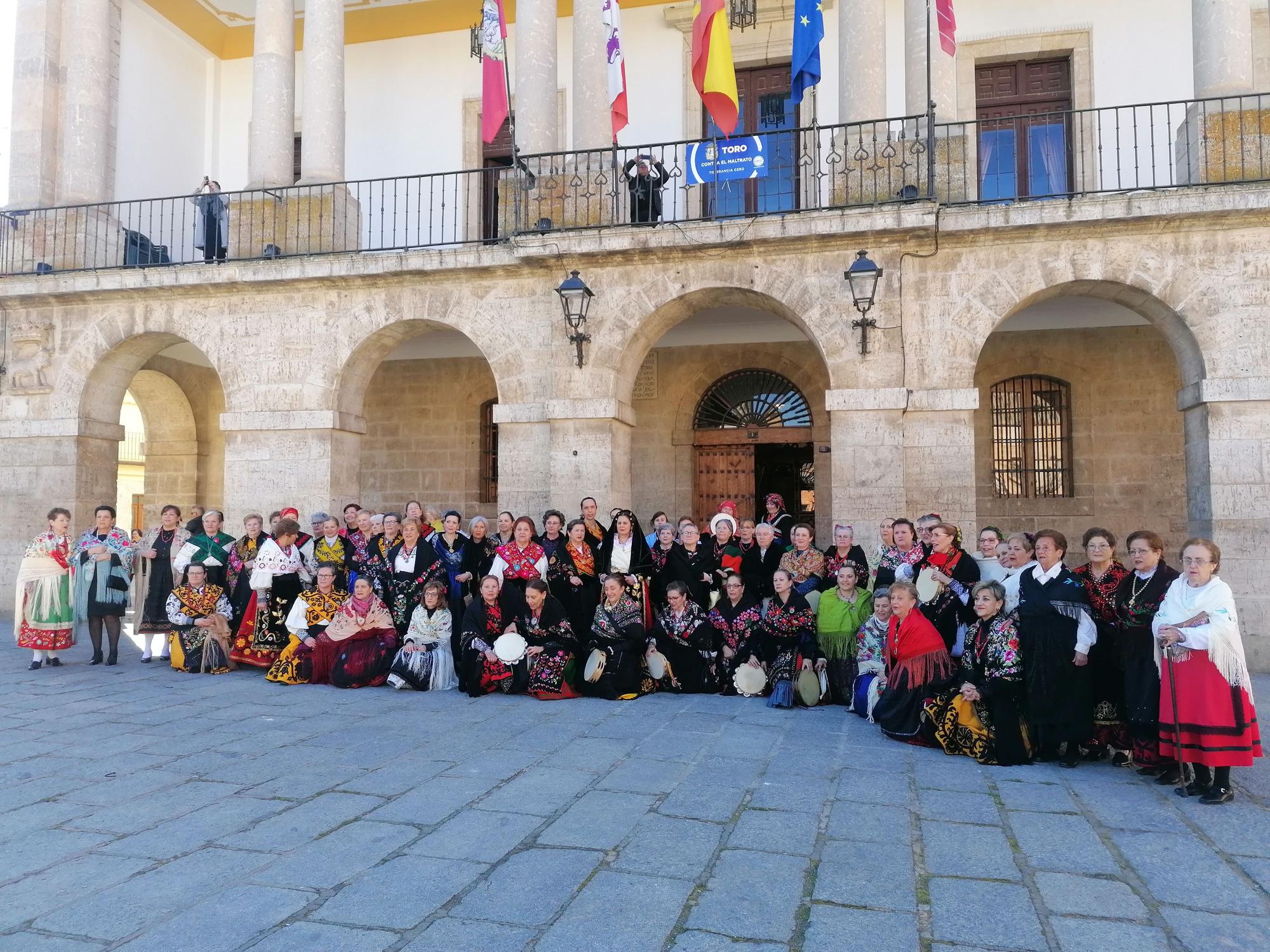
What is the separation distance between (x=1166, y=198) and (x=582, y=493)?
23.0ft

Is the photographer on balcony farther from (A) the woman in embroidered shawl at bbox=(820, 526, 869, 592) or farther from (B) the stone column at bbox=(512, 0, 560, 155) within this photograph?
(A) the woman in embroidered shawl at bbox=(820, 526, 869, 592)

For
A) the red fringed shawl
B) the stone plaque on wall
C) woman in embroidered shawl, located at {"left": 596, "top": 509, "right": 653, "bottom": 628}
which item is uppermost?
the stone plaque on wall

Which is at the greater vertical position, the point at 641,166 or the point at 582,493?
the point at 641,166

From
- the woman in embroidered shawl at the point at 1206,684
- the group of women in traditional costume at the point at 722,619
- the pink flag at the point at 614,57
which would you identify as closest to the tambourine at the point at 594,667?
the group of women in traditional costume at the point at 722,619

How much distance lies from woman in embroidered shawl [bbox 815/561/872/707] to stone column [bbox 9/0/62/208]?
1265cm

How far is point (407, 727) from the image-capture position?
600 cm

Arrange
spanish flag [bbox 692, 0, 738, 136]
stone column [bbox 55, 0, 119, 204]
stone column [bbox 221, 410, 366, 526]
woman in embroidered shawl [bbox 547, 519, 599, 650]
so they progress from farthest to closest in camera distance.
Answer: stone column [bbox 55, 0, 119, 204] < stone column [bbox 221, 410, 366, 526] < spanish flag [bbox 692, 0, 738, 136] < woman in embroidered shawl [bbox 547, 519, 599, 650]

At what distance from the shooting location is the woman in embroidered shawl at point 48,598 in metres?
8.41

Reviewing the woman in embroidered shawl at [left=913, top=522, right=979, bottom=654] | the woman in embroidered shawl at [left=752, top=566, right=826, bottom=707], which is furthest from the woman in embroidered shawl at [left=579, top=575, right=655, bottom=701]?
the woman in embroidered shawl at [left=913, top=522, right=979, bottom=654]

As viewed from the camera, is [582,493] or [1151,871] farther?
[582,493]

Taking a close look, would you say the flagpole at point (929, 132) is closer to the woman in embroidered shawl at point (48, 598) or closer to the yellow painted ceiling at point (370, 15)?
the yellow painted ceiling at point (370, 15)

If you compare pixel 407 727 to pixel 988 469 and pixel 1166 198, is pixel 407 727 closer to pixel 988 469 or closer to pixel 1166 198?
pixel 1166 198

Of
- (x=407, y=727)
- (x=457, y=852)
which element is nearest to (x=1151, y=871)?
(x=457, y=852)

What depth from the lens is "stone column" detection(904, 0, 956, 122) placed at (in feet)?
33.6
